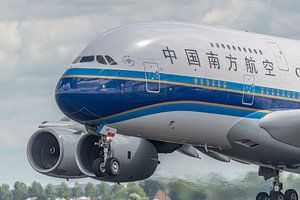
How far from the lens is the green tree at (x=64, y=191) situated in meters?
50.1

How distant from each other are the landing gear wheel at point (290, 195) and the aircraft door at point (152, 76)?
8658 mm

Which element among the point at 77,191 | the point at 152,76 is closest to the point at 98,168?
the point at 152,76

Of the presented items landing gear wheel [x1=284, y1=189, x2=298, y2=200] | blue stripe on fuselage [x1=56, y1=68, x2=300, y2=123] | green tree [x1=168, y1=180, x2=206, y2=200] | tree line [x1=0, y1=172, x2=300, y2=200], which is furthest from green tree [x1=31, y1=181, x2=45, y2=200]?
blue stripe on fuselage [x1=56, y1=68, x2=300, y2=123]

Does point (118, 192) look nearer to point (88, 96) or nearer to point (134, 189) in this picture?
point (134, 189)

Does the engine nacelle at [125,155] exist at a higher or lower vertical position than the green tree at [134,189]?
higher

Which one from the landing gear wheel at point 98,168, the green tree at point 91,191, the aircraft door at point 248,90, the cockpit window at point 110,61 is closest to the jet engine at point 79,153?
the landing gear wheel at point 98,168

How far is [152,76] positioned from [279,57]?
563 centimetres

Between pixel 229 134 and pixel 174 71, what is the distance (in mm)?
3260

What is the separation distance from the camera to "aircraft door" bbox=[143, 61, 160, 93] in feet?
134

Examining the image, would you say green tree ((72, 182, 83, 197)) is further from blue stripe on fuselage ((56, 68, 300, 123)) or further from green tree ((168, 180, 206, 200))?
blue stripe on fuselage ((56, 68, 300, 123))

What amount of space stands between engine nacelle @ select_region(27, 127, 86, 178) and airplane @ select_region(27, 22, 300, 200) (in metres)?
0.03

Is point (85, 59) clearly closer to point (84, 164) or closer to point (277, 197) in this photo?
point (84, 164)

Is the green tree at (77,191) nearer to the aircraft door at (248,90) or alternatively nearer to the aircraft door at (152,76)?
the aircraft door at (248,90)

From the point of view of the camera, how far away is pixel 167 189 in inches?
1928
